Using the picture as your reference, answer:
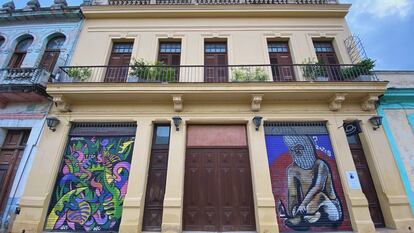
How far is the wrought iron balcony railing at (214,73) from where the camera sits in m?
7.05

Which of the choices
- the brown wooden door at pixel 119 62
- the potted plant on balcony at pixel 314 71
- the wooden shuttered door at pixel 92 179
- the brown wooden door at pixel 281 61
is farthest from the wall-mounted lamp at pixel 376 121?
the brown wooden door at pixel 119 62

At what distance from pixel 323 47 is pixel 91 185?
32.9ft

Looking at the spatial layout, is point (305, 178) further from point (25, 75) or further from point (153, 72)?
point (25, 75)

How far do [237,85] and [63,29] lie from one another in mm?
7745

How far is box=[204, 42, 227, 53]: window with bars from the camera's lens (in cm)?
837

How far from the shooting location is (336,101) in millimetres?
6625

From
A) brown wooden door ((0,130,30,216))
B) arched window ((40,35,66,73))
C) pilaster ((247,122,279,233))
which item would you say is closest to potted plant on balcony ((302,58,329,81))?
Result: pilaster ((247,122,279,233))

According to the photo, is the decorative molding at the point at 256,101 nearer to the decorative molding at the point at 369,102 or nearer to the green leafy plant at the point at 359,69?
the green leafy plant at the point at 359,69

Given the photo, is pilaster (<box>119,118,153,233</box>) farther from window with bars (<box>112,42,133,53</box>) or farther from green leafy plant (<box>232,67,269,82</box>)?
window with bars (<box>112,42,133,53</box>)

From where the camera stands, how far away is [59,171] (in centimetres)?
630

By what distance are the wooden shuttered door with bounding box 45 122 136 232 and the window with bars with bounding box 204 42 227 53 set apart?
14.1 feet

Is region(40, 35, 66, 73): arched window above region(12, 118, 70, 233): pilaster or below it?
above

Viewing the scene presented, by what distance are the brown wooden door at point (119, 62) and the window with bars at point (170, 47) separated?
1.33 metres

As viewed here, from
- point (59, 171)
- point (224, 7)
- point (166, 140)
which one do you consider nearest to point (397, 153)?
point (166, 140)
